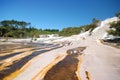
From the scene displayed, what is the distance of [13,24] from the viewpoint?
17475 centimetres

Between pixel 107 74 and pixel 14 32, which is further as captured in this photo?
pixel 14 32

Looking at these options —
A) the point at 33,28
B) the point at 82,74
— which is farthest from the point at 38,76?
the point at 33,28

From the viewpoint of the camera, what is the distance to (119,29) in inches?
1937

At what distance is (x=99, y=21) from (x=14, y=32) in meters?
61.2

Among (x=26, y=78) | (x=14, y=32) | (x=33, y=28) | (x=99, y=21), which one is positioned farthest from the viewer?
(x=33, y=28)

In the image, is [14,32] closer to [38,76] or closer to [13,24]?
[13,24]

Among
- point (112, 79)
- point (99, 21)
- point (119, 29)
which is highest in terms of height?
point (99, 21)

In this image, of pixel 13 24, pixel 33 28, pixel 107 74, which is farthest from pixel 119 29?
pixel 33 28

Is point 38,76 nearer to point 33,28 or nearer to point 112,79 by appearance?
point 112,79

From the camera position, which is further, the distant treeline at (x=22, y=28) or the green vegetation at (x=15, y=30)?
the green vegetation at (x=15, y=30)

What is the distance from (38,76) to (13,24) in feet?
544

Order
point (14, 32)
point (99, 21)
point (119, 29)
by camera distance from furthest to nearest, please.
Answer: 1. point (14, 32)
2. point (99, 21)
3. point (119, 29)

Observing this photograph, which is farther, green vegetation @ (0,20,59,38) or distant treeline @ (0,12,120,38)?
green vegetation @ (0,20,59,38)

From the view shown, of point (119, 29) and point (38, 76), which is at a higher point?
point (119, 29)
